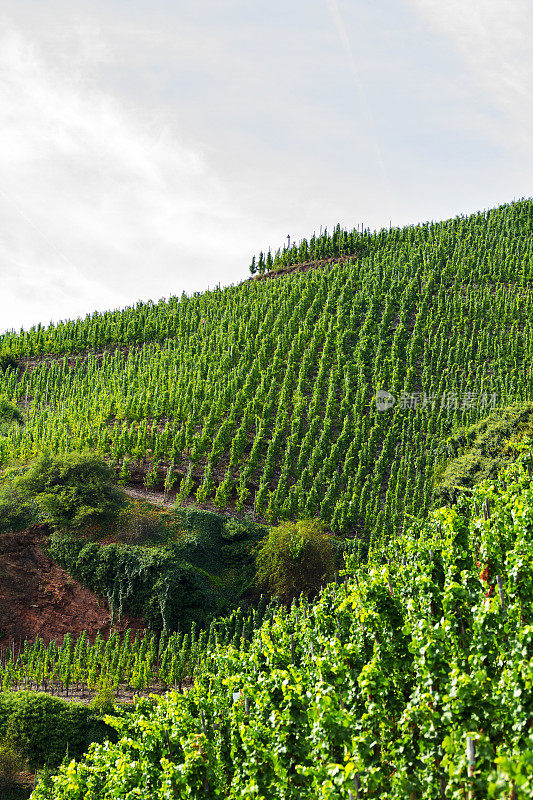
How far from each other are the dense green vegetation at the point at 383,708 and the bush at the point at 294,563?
11.4 m

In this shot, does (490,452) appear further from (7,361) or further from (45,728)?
(7,361)

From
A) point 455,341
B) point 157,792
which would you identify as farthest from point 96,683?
point 455,341

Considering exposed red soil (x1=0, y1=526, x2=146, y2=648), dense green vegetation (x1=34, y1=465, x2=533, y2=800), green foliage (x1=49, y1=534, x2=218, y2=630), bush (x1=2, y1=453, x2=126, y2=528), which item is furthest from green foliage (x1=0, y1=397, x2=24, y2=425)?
dense green vegetation (x1=34, y1=465, x2=533, y2=800)

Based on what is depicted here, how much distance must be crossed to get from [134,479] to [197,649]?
12.4 m

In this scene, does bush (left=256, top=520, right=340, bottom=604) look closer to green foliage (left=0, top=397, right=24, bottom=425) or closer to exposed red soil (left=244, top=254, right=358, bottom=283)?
green foliage (left=0, top=397, right=24, bottom=425)

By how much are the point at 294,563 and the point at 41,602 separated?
897cm

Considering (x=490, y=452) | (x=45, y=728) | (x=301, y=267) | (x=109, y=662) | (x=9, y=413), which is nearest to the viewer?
(x=45, y=728)

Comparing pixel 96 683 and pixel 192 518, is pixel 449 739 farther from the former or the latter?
pixel 192 518

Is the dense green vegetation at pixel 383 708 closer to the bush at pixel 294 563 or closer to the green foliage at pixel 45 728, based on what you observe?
the green foliage at pixel 45 728

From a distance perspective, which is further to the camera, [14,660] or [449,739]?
[14,660]

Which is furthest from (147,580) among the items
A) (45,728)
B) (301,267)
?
(301,267)

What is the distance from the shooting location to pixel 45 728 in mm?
14234

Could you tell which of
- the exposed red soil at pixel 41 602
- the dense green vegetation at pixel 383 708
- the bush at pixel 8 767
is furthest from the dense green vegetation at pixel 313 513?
the bush at pixel 8 767

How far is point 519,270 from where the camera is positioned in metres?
49.3
